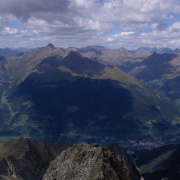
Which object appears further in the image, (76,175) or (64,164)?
(64,164)

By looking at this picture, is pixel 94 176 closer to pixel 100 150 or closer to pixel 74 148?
pixel 100 150

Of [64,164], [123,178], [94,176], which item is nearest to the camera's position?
[94,176]

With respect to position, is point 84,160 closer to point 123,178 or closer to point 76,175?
point 76,175

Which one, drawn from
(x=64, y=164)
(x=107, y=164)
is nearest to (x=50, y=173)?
(x=64, y=164)

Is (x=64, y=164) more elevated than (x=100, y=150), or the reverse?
(x=100, y=150)

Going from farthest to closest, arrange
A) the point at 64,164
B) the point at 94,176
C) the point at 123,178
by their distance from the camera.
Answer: the point at 64,164
the point at 123,178
the point at 94,176

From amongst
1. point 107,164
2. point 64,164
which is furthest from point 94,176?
point 64,164
